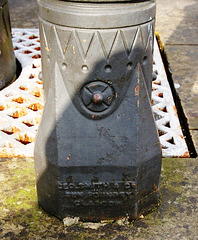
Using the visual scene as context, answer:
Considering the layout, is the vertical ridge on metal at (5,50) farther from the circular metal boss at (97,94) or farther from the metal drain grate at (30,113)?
the circular metal boss at (97,94)

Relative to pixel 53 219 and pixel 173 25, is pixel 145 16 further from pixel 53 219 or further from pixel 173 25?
pixel 173 25

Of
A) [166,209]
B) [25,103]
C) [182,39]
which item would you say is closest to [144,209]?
→ [166,209]

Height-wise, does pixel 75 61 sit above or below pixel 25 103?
above

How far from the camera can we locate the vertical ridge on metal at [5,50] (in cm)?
298

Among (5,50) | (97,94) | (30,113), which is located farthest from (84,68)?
(5,50)

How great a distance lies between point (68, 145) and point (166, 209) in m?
0.62

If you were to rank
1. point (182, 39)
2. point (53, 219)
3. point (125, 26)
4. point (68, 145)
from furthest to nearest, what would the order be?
point (182, 39), point (53, 219), point (68, 145), point (125, 26)

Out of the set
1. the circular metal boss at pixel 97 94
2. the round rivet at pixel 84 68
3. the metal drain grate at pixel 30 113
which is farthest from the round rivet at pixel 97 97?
the metal drain grate at pixel 30 113

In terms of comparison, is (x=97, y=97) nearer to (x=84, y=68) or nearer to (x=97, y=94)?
(x=97, y=94)

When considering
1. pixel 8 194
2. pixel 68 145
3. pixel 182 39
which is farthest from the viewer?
pixel 182 39

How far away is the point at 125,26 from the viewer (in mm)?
1569

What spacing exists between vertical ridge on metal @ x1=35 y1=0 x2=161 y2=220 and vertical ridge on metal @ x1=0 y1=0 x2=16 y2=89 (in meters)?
1.34

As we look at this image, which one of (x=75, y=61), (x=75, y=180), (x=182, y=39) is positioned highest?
(x=75, y=61)

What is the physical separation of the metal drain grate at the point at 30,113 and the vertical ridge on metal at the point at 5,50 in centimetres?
8
